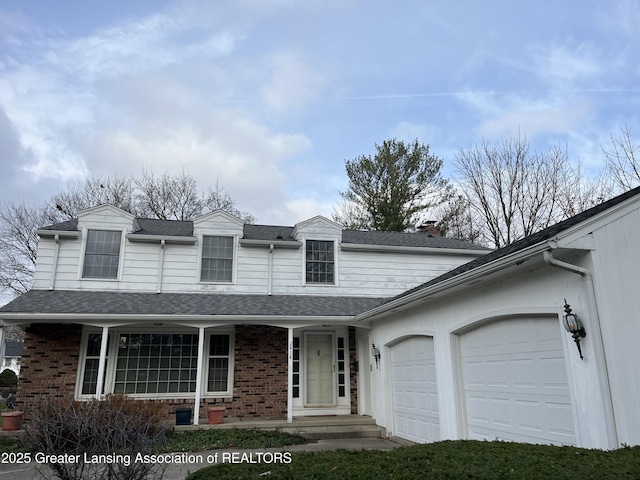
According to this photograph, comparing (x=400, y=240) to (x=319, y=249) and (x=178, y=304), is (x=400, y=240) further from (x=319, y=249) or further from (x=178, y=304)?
(x=178, y=304)

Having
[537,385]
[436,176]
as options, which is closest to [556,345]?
[537,385]

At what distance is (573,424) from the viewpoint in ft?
16.4

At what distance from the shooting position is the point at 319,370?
40.3 feet

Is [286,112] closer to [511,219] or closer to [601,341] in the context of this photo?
[601,341]

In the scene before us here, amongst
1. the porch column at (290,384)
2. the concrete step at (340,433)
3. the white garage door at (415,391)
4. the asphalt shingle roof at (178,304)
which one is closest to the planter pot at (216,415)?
the porch column at (290,384)

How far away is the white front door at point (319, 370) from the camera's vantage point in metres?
12.0

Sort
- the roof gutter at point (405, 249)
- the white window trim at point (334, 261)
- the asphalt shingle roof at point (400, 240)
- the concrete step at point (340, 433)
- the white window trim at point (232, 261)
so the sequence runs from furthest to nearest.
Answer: the asphalt shingle roof at point (400, 240) < the roof gutter at point (405, 249) < the white window trim at point (334, 261) < the white window trim at point (232, 261) < the concrete step at point (340, 433)

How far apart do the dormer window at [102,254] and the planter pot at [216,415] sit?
15.4 feet

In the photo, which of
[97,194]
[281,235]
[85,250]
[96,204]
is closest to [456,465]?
[281,235]

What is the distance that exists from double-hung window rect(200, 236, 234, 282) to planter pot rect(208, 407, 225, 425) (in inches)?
144

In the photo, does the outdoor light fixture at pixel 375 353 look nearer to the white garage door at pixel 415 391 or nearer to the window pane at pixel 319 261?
the white garage door at pixel 415 391

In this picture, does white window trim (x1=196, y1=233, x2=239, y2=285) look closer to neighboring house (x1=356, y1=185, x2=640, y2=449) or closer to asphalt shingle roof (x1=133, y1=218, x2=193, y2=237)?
asphalt shingle roof (x1=133, y1=218, x2=193, y2=237)

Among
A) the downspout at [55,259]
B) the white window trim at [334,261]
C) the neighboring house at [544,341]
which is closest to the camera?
the neighboring house at [544,341]

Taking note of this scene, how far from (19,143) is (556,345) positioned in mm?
23377
